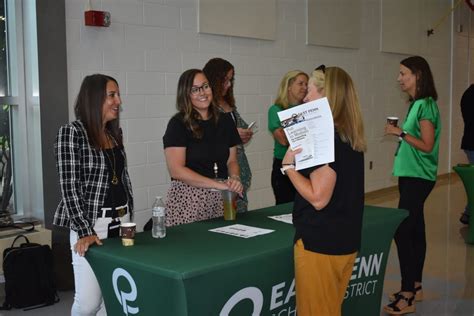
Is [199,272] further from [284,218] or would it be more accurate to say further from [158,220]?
[284,218]

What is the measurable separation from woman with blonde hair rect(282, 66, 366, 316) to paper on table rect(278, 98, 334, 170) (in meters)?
0.03

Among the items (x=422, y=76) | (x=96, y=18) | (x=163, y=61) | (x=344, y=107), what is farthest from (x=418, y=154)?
(x=96, y=18)

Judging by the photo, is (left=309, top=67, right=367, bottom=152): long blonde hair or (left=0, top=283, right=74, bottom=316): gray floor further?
(left=0, top=283, right=74, bottom=316): gray floor

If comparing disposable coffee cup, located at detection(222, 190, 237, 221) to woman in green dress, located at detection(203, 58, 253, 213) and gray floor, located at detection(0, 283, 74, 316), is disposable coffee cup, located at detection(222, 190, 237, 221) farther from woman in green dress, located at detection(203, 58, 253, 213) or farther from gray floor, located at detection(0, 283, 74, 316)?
gray floor, located at detection(0, 283, 74, 316)

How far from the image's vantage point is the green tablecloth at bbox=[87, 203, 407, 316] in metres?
2.03

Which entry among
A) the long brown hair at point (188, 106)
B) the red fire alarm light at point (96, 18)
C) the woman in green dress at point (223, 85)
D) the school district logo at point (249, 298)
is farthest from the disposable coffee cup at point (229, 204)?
the red fire alarm light at point (96, 18)

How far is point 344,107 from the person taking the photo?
6.75 feet

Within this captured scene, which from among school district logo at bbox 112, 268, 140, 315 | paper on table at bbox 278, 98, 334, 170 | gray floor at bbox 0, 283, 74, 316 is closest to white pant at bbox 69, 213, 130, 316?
school district logo at bbox 112, 268, 140, 315

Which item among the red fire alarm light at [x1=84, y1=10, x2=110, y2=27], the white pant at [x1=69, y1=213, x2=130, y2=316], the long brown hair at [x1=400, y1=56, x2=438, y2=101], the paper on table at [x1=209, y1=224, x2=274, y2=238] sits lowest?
the white pant at [x1=69, y1=213, x2=130, y2=316]

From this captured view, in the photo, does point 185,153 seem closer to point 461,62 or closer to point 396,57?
point 396,57

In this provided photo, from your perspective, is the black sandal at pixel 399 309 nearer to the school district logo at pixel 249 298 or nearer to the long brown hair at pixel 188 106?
the school district logo at pixel 249 298

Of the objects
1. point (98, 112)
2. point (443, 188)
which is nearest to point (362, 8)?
point (443, 188)

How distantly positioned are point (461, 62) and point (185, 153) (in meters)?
8.27

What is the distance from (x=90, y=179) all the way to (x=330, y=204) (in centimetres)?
107
